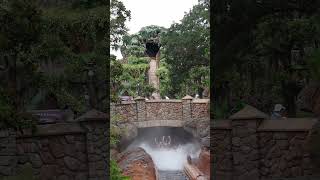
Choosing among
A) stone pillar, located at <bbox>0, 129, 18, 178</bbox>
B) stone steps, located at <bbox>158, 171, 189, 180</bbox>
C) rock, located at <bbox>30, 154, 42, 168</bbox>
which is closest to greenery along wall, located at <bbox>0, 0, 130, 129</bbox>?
stone pillar, located at <bbox>0, 129, 18, 178</bbox>

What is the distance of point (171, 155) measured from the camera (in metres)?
4.76

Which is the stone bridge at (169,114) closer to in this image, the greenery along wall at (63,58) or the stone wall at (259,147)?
the stone wall at (259,147)

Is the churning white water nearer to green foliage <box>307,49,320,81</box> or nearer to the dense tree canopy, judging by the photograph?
the dense tree canopy

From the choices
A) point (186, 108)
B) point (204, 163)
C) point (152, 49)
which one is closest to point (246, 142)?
Answer: point (204, 163)

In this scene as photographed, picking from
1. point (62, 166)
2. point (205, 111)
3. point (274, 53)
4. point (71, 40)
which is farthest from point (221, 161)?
point (71, 40)

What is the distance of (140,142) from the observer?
478cm

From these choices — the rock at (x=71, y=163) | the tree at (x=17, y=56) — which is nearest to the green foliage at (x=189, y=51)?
the rock at (x=71, y=163)

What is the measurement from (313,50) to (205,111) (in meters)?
Result: 1.03

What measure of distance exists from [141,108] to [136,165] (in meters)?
0.48

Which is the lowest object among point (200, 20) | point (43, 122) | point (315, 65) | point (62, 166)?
point (62, 166)

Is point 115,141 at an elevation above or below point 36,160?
above

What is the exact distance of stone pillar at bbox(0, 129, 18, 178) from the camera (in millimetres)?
4453

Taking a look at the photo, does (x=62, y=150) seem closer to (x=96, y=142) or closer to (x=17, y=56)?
(x=96, y=142)

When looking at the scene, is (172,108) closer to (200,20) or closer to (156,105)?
(156,105)
